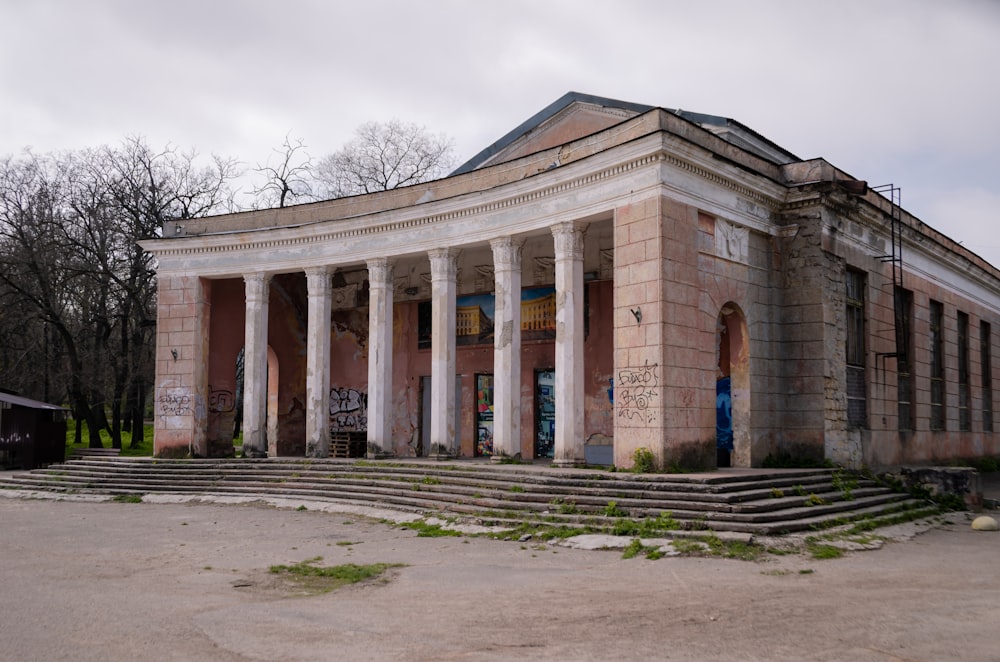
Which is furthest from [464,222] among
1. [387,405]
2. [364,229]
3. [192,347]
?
[192,347]

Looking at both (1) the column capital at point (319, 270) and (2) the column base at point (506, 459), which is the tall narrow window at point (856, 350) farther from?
(1) the column capital at point (319, 270)

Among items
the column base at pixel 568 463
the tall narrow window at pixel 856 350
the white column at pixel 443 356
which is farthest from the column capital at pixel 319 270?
the tall narrow window at pixel 856 350

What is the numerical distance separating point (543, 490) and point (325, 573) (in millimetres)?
5092

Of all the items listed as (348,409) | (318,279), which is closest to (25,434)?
(348,409)

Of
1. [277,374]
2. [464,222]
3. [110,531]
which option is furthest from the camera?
[277,374]

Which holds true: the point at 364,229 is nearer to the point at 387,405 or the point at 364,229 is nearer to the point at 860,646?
the point at 387,405

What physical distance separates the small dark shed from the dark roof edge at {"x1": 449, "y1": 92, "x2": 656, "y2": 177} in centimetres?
1495

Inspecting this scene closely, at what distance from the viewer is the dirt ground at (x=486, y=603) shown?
5980 millimetres

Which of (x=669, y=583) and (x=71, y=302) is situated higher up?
(x=71, y=302)

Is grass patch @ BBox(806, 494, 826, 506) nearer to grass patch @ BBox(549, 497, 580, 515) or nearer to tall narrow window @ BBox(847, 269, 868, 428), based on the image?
grass patch @ BBox(549, 497, 580, 515)

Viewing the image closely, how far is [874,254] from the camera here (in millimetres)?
18875

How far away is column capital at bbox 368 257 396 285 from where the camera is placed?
2000 centimetres

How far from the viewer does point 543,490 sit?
13594 millimetres

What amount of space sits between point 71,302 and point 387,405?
19.5 m
